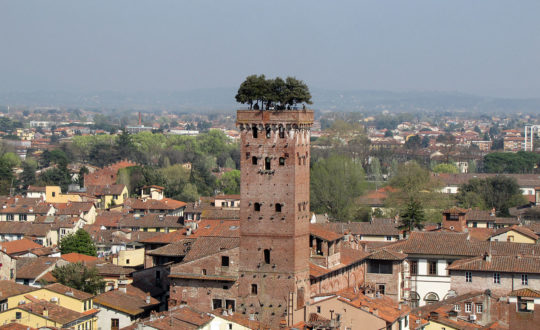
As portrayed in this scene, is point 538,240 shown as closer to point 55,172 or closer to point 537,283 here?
point 537,283

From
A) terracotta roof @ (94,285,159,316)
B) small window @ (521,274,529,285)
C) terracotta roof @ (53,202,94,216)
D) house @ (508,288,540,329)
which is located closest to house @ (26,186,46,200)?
terracotta roof @ (53,202,94,216)

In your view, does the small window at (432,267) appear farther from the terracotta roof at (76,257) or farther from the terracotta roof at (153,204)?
the terracotta roof at (153,204)

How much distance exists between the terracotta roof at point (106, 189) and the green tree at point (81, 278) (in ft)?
131

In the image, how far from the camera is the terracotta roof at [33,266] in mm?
47594

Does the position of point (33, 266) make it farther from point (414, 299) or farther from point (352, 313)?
point (352, 313)

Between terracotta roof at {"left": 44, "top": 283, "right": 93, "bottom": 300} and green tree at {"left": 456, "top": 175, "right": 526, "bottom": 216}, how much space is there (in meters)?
42.0

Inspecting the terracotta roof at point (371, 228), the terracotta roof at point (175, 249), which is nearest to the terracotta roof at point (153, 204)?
the terracotta roof at point (371, 228)

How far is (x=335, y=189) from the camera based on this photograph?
75750 mm

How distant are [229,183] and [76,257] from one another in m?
43.3

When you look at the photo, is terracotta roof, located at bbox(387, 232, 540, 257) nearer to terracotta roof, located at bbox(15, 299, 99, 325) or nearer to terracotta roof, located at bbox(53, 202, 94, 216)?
terracotta roof, located at bbox(15, 299, 99, 325)

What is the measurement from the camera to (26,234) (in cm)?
6556

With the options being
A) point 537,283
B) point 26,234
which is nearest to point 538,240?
point 537,283

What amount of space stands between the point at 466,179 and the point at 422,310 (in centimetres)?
5456

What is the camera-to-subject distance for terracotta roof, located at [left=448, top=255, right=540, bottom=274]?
44.6 m
